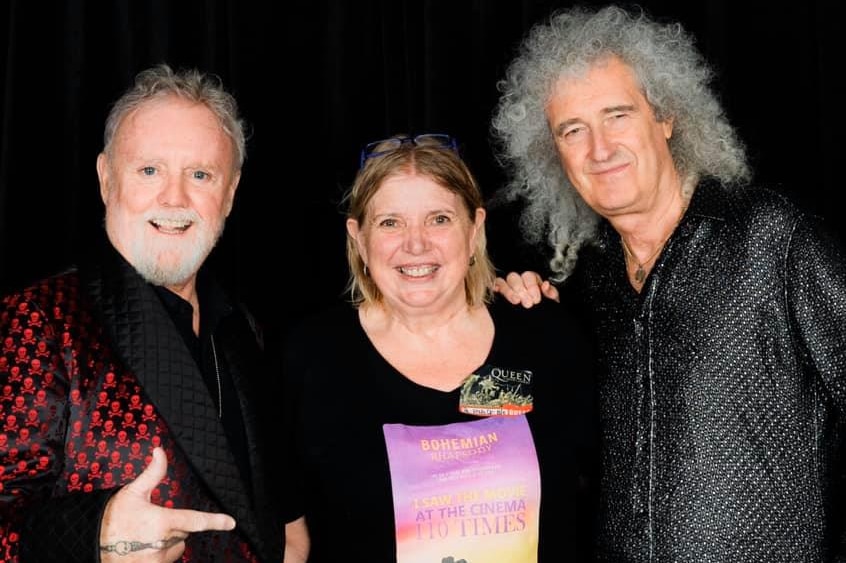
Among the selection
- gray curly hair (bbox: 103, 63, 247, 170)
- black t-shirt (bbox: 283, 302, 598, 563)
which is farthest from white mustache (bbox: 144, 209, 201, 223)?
black t-shirt (bbox: 283, 302, 598, 563)

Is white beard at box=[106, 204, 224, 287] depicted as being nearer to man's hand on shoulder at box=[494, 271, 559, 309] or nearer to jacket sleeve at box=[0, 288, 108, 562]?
jacket sleeve at box=[0, 288, 108, 562]

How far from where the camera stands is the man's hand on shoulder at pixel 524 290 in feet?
6.97

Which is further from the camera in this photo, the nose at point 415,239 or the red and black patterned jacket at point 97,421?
the nose at point 415,239

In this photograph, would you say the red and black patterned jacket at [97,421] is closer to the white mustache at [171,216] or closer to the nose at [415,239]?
the white mustache at [171,216]

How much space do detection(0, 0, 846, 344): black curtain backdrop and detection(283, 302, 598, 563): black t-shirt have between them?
62 cm

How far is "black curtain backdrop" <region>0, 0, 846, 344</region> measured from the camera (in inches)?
94.4

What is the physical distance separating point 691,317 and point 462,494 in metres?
0.60

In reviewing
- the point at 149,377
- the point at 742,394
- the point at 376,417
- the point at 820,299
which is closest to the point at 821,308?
the point at 820,299

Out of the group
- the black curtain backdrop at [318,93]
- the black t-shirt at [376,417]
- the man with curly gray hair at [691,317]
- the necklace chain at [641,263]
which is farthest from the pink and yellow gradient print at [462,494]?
the black curtain backdrop at [318,93]

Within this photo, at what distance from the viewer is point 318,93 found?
2611mm

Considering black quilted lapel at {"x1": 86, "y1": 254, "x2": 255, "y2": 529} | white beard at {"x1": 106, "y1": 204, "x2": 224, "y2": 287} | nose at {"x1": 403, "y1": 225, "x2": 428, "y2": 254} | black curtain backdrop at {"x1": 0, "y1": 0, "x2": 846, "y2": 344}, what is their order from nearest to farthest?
black quilted lapel at {"x1": 86, "y1": 254, "x2": 255, "y2": 529}, white beard at {"x1": 106, "y1": 204, "x2": 224, "y2": 287}, nose at {"x1": 403, "y1": 225, "x2": 428, "y2": 254}, black curtain backdrop at {"x1": 0, "y1": 0, "x2": 846, "y2": 344}

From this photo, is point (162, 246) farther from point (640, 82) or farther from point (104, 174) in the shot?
point (640, 82)

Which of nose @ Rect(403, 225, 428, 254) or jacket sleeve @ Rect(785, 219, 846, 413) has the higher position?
nose @ Rect(403, 225, 428, 254)

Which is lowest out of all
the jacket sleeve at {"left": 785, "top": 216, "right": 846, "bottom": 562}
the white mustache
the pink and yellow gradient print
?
the pink and yellow gradient print
